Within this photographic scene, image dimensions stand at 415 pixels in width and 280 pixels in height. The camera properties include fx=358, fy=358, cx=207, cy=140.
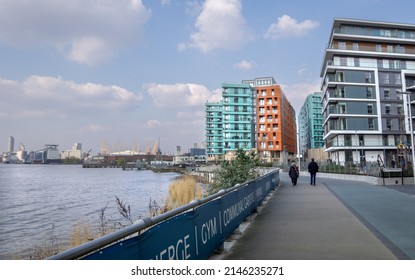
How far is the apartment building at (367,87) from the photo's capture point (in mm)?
50844

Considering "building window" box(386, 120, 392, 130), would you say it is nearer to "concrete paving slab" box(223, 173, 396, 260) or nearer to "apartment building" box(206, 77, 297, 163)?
"apartment building" box(206, 77, 297, 163)

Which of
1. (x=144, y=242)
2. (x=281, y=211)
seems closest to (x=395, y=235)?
(x=281, y=211)

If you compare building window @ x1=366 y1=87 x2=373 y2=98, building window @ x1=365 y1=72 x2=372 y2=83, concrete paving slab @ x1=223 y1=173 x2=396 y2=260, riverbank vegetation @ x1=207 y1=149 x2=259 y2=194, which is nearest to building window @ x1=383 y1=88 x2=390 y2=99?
building window @ x1=366 y1=87 x2=373 y2=98

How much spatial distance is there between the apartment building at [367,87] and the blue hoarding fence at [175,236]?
155 feet

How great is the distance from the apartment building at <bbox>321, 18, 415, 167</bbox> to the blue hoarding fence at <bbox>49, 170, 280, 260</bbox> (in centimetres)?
4719

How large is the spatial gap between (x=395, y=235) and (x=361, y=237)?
0.69 m

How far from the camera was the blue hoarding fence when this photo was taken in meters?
2.73

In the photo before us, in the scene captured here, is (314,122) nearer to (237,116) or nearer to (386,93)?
(237,116)

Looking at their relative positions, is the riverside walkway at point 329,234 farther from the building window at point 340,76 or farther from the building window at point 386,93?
the building window at point 386,93

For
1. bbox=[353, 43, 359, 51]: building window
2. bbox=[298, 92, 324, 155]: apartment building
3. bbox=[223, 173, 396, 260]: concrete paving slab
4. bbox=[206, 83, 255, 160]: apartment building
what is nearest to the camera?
bbox=[223, 173, 396, 260]: concrete paving slab

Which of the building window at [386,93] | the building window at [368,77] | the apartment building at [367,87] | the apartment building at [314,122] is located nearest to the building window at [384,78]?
the apartment building at [367,87]

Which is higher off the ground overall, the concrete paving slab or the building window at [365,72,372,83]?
the building window at [365,72,372,83]
